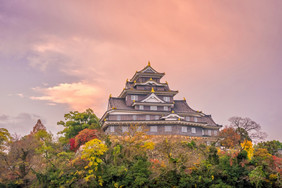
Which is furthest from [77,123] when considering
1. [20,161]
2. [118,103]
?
[20,161]

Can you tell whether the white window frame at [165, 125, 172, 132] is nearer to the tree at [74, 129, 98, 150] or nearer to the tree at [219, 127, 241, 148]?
the tree at [219, 127, 241, 148]

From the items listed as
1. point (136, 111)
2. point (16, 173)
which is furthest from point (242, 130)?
point (16, 173)

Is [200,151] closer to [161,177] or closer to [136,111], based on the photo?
[161,177]

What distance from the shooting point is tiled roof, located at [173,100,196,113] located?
5255cm

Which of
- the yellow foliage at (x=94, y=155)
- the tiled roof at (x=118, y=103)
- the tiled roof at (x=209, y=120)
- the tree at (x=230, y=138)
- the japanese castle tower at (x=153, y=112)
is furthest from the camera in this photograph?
the tiled roof at (x=209, y=120)

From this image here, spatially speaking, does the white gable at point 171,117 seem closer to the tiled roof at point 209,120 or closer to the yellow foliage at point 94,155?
the tiled roof at point 209,120

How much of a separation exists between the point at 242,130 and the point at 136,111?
1537 centimetres

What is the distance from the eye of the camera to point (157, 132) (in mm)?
48000

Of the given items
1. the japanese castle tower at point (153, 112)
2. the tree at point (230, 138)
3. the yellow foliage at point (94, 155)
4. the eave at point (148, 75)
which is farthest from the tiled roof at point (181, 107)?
the yellow foliage at point (94, 155)

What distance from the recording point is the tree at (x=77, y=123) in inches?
1870

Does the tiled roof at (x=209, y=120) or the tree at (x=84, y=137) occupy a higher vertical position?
the tiled roof at (x=209, y=120)

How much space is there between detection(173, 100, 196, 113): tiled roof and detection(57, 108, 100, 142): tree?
13.0 m

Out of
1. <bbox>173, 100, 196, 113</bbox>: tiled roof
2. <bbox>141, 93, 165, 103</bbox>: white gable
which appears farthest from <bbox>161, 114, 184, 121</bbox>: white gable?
<bbox>141, 93, 165, 103</bbox>: white gable

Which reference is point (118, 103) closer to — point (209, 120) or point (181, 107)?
point (181, 107)
